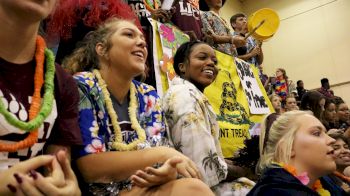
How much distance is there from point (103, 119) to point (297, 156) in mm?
1025

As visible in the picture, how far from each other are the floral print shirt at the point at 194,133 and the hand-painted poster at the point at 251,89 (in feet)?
3.99

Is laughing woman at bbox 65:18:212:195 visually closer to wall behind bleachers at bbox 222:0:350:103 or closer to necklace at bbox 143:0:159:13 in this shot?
necklace at bbox 143:0:159:13

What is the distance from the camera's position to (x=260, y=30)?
11.1 ft

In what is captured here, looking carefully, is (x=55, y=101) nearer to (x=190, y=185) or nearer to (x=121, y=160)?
(x=121, y=160)

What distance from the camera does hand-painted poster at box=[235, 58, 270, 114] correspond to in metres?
2.75

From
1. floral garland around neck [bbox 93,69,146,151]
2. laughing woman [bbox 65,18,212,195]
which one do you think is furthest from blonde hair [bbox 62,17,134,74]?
floral garland around neck [bbox 93,69,146,151]

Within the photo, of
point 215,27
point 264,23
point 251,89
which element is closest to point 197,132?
point 251,89

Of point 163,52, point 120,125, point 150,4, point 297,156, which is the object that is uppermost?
point 150,4

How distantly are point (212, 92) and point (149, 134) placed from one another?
3.62 ft

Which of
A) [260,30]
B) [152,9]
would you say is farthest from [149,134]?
[260,30]

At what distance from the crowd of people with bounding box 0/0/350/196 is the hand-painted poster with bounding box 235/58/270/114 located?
64 centimetres

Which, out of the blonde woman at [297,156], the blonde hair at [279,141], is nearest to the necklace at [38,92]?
the blonde woman at [297,156]

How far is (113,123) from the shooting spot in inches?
47.3

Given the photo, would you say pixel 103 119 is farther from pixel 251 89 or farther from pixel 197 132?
pixel 251 89
